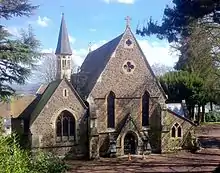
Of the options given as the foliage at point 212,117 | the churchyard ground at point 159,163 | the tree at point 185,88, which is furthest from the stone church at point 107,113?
the foliage at point 212,117

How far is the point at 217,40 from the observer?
2667 cm

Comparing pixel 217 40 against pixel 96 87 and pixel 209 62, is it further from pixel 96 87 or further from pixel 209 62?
pixel 96 87

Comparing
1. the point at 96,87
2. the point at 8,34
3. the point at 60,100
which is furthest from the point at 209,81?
the point at 8,34

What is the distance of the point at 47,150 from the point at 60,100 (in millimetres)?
4143

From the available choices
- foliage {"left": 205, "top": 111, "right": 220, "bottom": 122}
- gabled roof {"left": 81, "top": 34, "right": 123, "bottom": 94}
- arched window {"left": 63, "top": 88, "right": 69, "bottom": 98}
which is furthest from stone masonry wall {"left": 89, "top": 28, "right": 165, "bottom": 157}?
foliage {"left": 205, "top": 111, "right": 220, "bottom": 122}

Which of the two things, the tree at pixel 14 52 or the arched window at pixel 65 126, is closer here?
the tree at pixel 14 52

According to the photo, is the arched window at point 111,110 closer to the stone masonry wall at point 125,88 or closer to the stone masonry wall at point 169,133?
the stone masonry wall at point 125,88

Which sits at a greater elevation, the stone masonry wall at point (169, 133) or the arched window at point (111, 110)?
the arched window at point (111, 110)

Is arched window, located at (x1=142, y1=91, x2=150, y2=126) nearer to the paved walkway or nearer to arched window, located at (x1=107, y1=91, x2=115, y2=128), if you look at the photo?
arched window, located at (x1=107, y1=91, x2=115, y2=128)

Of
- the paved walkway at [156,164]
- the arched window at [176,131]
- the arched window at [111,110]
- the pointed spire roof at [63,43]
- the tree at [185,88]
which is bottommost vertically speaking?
the paved walkway at [156,164]

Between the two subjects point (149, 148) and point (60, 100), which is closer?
point (60, 100)

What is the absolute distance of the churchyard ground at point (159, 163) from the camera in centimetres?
2448

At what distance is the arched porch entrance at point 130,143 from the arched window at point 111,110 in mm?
1618

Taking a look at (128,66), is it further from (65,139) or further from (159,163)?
(159,163)
